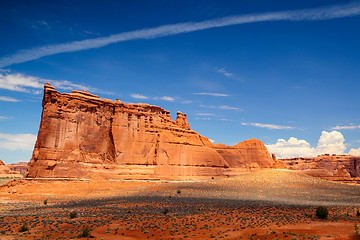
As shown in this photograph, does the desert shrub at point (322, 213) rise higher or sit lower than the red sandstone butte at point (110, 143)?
lower

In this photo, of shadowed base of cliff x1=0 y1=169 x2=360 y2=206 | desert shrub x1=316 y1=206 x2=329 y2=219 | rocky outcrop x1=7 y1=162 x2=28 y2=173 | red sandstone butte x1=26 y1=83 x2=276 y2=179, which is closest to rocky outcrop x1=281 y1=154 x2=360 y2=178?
red sandstone butte x1=26 y1=83 x2=276 y2=179

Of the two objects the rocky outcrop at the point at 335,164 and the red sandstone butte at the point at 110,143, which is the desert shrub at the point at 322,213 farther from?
the rocky outcrop at the point at 335,164

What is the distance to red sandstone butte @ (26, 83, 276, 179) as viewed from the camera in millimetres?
46281

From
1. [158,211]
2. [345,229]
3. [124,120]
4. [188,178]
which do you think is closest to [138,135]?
[124,120]

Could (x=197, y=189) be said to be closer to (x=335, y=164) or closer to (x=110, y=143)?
(x=110, y=143)

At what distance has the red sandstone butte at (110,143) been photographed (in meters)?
46.3

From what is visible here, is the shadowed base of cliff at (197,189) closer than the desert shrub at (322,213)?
No

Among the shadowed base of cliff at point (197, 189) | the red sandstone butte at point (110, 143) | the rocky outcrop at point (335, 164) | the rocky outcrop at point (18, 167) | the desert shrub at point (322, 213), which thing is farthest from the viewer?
the rocky outcrop at point (18, 167)

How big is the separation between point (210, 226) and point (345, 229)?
25.4ft

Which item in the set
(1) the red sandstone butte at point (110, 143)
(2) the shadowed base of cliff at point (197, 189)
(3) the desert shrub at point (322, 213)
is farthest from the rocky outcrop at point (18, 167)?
(3) the desert shrub at point (322, 213)

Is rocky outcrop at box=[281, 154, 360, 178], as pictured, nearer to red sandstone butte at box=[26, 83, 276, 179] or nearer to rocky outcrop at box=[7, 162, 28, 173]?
red sandstone butte at box=[26, 83, 276, 179]

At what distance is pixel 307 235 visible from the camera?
14.4 meters

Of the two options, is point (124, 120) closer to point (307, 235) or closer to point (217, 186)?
point (217, 186)

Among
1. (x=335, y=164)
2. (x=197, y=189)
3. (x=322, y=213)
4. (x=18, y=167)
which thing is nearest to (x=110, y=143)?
(x=197, y=189)
